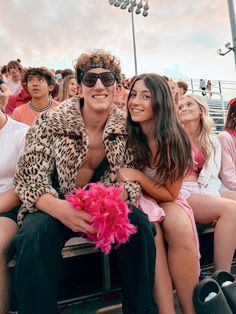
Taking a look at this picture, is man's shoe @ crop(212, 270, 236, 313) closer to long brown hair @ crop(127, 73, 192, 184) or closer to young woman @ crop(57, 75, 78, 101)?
long brown hair @ crop(127, 73, 192, 184)

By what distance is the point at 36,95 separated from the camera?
3.64 meters

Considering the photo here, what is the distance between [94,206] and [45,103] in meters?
2.34

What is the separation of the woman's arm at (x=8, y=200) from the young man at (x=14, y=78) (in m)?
3.91

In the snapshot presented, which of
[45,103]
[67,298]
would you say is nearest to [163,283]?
[67,298]

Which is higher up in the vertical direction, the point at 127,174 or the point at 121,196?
the point at 127,174

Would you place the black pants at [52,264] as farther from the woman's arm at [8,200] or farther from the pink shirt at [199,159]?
the pink shirt at [199,159]

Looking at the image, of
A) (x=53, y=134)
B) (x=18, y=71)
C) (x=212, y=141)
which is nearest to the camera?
(x=53, y=134)

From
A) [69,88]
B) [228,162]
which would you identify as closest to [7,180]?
[228,162]

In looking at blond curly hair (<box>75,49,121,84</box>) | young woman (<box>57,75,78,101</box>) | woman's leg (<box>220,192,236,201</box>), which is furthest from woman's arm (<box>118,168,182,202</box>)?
young woman (<box>57,75,78,101</box>)

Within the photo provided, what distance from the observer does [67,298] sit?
2.33 m

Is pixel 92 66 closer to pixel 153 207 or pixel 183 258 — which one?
pixel 153 207

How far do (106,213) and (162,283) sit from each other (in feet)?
2.00

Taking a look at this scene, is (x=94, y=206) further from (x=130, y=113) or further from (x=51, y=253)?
(x=130, y=113)

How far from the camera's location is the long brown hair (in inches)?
83.4
